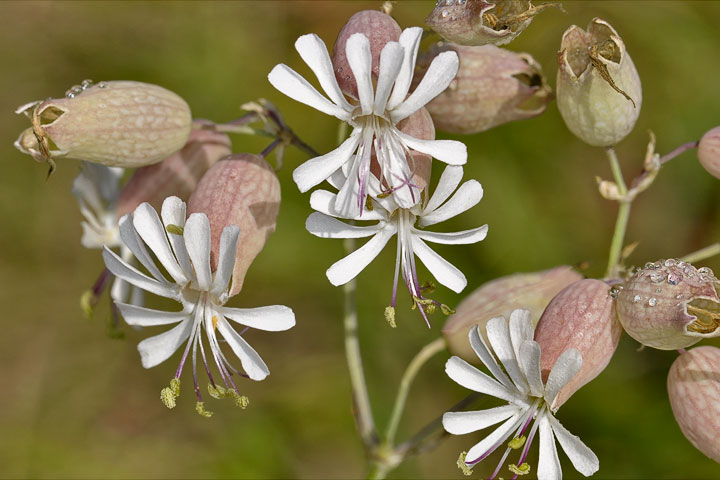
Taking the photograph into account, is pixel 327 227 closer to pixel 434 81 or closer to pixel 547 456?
pixel 434 81

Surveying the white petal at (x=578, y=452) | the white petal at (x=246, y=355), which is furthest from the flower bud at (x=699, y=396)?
the white petal at (x=246, y=355)

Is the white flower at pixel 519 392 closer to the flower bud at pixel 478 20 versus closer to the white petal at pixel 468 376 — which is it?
the white petal at pixel 468 376

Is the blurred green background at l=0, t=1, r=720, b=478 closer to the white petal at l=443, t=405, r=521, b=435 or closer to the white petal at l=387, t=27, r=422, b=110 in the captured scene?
the white petal at l=443, t=405, r=521, b=435

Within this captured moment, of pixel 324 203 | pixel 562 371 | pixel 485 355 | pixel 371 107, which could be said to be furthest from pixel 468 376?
pixel 371 107

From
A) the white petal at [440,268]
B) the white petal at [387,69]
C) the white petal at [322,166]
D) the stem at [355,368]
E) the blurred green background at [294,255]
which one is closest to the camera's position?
the white petal at [387,69]

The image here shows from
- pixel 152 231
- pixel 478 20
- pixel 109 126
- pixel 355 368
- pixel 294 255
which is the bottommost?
pixel 294 255

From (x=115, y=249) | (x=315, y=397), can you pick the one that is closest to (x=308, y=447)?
(x=315, y=397)
